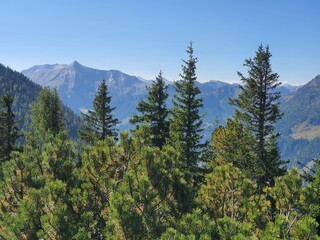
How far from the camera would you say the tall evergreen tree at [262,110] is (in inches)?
1183

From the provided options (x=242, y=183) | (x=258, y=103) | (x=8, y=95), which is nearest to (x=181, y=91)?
(x=258, y=103)

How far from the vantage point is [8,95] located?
121 feet

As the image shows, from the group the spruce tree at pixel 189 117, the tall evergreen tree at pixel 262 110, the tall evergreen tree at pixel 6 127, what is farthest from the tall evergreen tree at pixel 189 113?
the tall evergreen tree at pixel 6 127

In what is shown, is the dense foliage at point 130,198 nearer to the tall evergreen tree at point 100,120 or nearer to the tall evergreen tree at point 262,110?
the tall evergreen tree at point 262,110

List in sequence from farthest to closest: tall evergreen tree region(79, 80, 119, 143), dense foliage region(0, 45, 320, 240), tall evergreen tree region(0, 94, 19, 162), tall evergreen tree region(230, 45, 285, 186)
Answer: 1. tall evergreen tree region(79, 80, 119, 143)
2. tall evergreen tree region(0, 94, 19, 162)
3. tall evergreen tree region(230, 45, 285, 186)
4. dense foliage region(0, 45, 320, 240)

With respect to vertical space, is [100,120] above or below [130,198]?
above

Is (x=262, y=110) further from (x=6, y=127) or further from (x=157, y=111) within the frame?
(x=6, y=127)

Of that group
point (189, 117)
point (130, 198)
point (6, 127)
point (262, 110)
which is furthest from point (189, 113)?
point (130, 198)

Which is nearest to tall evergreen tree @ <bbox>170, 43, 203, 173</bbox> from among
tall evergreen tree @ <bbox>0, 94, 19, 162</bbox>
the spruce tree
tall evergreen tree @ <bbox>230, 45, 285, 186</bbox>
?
the spruce tree

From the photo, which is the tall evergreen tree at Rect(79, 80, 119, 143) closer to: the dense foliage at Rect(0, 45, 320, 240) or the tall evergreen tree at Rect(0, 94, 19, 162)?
the tall evergreen tree at Rect(0, 94, 19, 162)

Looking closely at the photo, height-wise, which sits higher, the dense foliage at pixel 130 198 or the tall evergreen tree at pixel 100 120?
the tall evergreen tree at pixel 100 120

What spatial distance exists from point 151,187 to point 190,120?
23025 mm

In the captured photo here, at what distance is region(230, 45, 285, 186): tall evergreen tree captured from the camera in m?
30.0

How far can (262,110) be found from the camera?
30.4 meters
